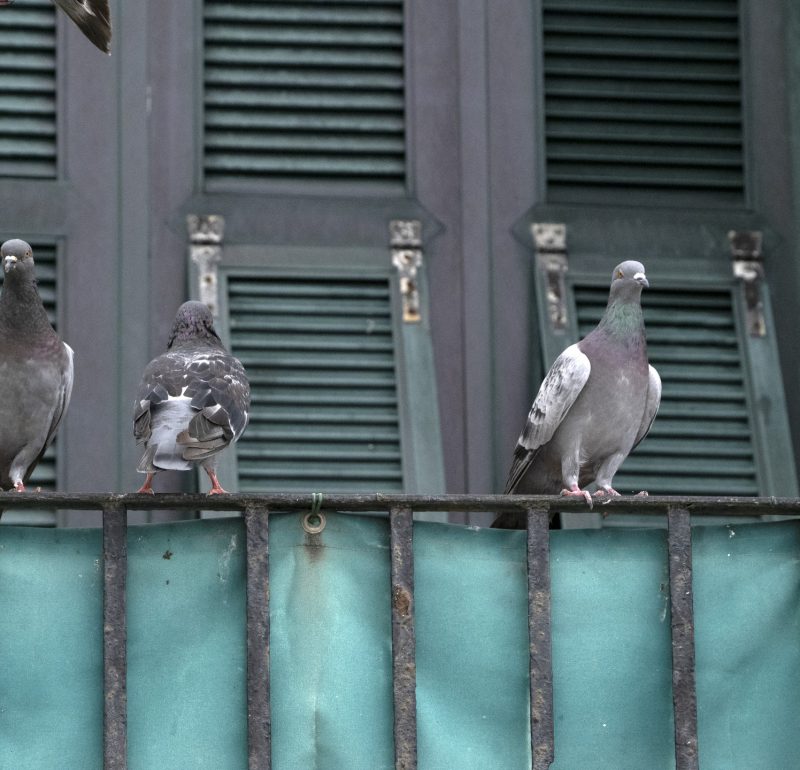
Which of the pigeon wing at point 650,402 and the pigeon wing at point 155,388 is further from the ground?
the pigeon wing at point 650,402

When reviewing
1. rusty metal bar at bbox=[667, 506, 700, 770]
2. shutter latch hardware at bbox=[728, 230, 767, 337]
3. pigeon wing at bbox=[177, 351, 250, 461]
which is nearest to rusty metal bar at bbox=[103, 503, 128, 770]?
pigeon wing at bbox=[177, 351, 250, 461]

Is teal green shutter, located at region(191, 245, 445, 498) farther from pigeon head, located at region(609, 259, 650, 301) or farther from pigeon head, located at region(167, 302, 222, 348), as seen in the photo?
pigeon head, located at region(609, 259, 650, 301)

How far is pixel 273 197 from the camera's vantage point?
9.74 metres

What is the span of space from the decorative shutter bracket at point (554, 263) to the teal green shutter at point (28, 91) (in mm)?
2359

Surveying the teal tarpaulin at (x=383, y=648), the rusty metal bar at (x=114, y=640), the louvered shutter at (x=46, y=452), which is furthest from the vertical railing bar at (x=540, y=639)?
the louvered shutter at (x=46, y=452)

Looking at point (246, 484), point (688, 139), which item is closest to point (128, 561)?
point (246, 484)

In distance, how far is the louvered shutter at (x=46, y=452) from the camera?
925cm

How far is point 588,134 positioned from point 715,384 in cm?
142

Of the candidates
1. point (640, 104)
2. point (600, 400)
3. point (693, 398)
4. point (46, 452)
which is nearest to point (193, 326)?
point (46, 452)

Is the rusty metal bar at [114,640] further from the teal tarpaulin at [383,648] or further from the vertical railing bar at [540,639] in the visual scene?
the vertical railing bar at [540,639]

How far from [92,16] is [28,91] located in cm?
197

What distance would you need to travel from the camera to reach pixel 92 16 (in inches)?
309

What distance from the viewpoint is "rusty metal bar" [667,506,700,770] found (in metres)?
7.49

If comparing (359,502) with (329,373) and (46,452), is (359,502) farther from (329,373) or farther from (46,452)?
(46,452)
